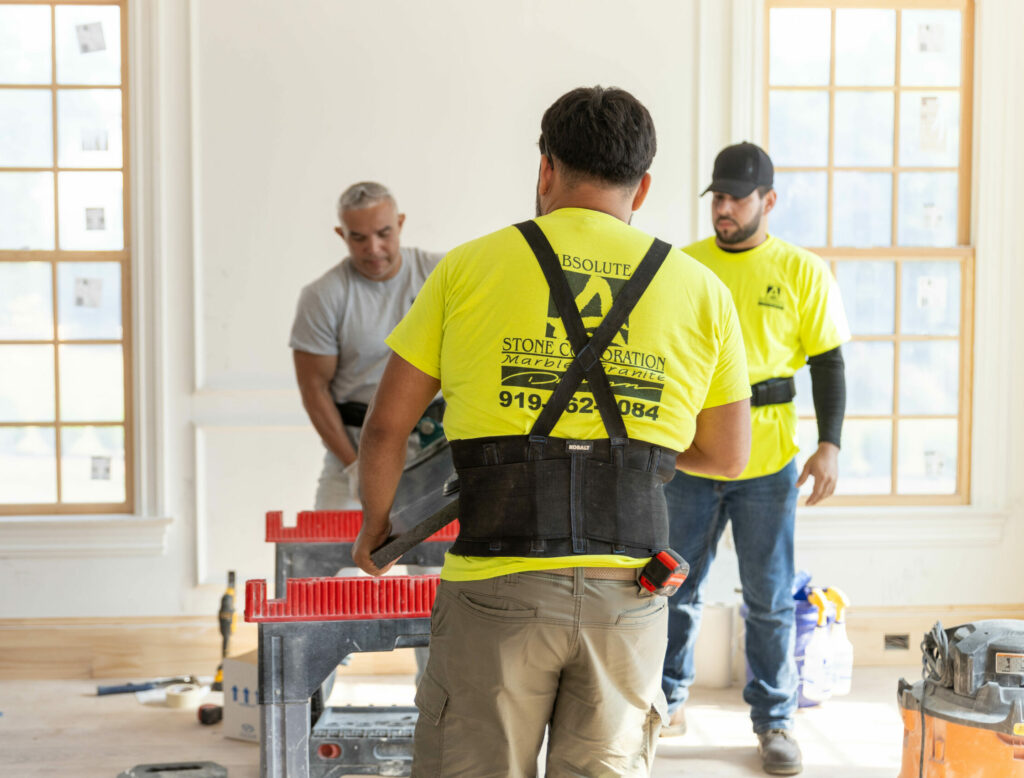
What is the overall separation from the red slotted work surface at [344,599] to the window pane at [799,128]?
2.80 metres

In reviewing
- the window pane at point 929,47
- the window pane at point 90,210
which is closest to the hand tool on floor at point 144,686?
the window pane at point 90,210

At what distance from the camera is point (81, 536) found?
415 centimetres

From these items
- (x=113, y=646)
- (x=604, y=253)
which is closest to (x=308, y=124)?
(x=113, y=646)

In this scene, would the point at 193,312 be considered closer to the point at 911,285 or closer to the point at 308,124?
the point at 308,124

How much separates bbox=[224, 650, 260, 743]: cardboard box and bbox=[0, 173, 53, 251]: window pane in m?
1.94

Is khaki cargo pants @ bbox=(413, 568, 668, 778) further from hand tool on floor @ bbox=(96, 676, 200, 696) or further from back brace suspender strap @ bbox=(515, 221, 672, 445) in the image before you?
hand tool on floor @ bbox=(96, 676, 200, 696)

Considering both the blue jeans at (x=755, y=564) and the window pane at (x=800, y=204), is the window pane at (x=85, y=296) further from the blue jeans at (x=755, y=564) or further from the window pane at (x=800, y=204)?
the window pane at (x=800, y=204)

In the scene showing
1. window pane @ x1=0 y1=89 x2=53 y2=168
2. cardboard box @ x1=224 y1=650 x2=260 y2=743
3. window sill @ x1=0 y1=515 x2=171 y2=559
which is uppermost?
window pane @ x1=0 y1=89 x2=53 y2=168

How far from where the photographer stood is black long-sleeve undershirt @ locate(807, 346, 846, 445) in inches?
124

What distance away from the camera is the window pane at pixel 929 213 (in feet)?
14.2

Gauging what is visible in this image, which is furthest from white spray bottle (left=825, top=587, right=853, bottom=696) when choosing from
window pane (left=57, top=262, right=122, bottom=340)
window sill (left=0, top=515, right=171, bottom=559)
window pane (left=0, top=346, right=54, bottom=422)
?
window pane (left=0, top=346, right=54, bottom=422)

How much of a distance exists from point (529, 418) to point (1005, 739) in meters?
1.69

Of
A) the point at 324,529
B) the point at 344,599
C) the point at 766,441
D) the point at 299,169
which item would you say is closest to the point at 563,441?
the point at 344,599

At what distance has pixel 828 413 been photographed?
317 centimetres
